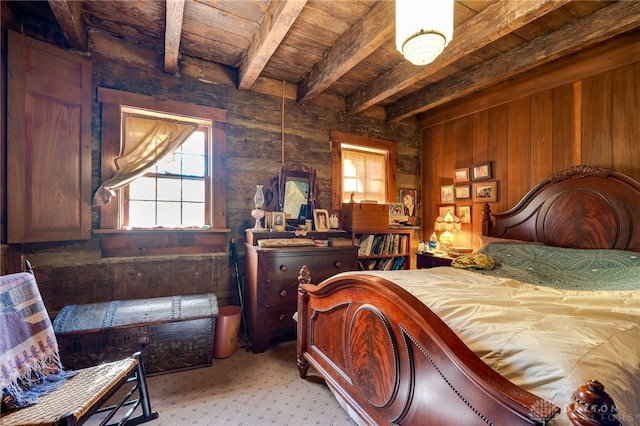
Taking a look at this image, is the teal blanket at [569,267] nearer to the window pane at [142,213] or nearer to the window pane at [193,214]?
the window pane at [193,214]

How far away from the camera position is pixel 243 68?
2676 mm

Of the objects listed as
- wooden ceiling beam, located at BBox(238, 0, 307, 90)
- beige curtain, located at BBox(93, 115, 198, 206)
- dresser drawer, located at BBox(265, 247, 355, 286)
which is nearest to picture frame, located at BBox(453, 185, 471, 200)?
dresser drawer, located at BBox(265, 247, 355, 286)

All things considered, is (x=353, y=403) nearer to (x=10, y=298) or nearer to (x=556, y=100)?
(x=10, y=298)

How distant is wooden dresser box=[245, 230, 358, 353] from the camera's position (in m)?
2.42

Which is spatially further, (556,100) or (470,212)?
(470,212)

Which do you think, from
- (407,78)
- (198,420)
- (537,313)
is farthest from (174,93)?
(537,313)

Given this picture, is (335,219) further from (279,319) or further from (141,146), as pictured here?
(141,146)

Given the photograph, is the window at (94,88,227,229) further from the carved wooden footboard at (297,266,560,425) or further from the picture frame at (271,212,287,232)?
the carved wooden footboard at (297,266,560,425)

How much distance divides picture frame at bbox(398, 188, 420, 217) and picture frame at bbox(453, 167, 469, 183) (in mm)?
588

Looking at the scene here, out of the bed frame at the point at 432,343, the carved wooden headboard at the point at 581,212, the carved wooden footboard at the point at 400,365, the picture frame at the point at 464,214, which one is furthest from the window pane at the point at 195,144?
the carved wooden headboard at the point at 581,212

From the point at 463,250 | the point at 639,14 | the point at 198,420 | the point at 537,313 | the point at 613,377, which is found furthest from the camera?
the point at 463,250

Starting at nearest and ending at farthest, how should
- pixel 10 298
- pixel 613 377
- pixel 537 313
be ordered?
pixel 613 377 < pixel 537 313 < pixel 10 298

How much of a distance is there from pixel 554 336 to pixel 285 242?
6.48 feet

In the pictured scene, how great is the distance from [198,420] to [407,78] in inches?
121
